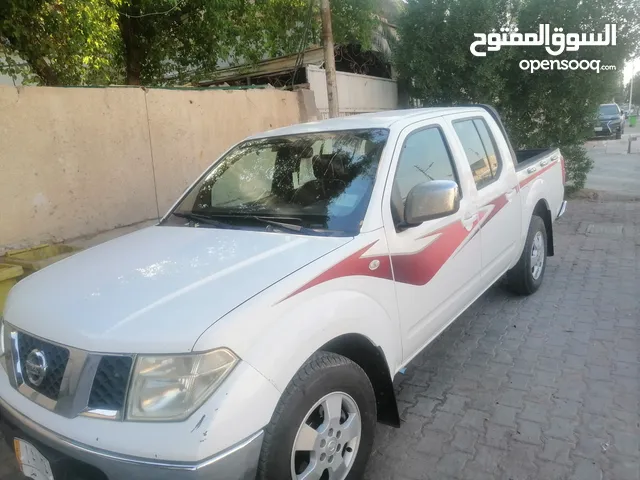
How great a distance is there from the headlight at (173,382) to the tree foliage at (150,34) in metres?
6.69

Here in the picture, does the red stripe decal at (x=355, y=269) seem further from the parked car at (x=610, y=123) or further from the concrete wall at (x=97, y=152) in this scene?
the parked car at (x=610, y=123)

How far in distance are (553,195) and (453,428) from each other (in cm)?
316

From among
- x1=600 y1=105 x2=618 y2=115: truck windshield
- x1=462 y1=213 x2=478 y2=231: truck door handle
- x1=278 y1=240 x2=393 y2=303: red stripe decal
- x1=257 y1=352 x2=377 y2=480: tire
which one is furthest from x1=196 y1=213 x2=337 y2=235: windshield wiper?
x1=600 y1=105 x2=618 y2=115: truck windshield

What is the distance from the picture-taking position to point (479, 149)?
392cm

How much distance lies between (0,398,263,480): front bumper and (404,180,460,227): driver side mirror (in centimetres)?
137

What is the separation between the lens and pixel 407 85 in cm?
1220

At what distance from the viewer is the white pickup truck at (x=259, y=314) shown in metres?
1.77

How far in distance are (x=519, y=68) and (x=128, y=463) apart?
1040 cm

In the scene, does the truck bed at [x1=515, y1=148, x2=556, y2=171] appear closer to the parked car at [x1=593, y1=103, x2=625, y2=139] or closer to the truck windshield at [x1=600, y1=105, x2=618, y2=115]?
the parked car at [x1=593, y1=103, x2=625, y2=139]

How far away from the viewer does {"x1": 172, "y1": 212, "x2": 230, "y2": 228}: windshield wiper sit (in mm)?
2938
